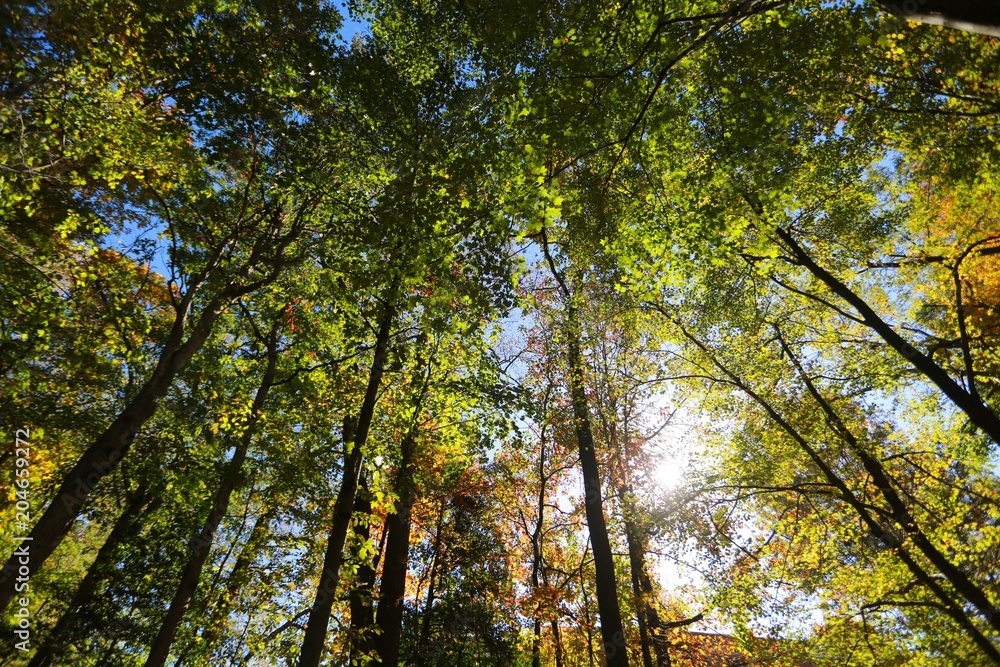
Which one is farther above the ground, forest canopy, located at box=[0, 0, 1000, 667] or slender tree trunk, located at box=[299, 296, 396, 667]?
forest canopy, located at box=[0, 0, 1000, 667]

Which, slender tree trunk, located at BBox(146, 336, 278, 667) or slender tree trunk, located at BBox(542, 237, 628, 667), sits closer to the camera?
slender tree trunk, located at BBox(146, 336, 278, 667)

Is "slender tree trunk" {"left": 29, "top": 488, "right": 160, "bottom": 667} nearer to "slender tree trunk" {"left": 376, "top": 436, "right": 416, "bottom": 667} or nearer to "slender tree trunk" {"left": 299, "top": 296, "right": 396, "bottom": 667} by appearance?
"slender tree trunk" {"left": 376, "top": 436, "right": 416, "bottom": 667}

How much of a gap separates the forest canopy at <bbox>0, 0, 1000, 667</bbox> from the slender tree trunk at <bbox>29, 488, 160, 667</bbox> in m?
0.11

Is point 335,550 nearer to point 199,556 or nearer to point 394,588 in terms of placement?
point 199,556

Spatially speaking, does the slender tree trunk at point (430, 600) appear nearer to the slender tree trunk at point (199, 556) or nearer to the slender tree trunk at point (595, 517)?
the slender tree trunk at point (595, 517)

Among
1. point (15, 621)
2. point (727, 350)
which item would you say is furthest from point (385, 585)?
point (727, 350)

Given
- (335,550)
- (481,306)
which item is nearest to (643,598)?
(335,550)

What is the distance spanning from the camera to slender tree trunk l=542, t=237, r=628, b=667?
373 inches

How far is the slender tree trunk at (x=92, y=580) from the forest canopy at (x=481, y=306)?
0.11 m

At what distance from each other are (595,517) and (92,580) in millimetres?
14112

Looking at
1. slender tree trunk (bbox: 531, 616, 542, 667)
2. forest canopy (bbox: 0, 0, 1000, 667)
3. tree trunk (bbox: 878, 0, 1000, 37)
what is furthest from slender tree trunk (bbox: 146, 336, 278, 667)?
tree trunk (bbox: 878, 0, 1000, 37)

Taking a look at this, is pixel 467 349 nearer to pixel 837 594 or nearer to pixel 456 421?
pixel 456 421
